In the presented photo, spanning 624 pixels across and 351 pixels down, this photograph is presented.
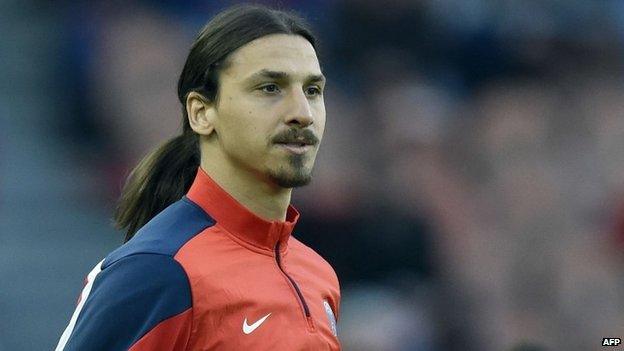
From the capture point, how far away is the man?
7.31 feet

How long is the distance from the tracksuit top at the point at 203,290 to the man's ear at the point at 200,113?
0.10 m

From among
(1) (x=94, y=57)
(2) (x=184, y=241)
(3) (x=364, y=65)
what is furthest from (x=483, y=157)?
(2) (x=184, y=241)

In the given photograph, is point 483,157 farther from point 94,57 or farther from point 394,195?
point 94,57

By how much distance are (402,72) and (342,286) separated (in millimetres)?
1152

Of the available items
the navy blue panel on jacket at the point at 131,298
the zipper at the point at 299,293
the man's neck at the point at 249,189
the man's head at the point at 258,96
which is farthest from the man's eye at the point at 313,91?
the navy blue panel on jacket at the point at 131,298

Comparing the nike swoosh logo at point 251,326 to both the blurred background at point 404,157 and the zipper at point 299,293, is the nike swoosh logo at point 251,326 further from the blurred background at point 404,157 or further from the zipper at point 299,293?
the blurred background at point 404,157

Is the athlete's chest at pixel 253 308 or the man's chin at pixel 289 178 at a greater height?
the man's chin at pixel 289 178

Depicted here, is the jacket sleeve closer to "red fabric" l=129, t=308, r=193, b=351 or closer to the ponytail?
"red fabric" l=129, t=308, r=193, b=351

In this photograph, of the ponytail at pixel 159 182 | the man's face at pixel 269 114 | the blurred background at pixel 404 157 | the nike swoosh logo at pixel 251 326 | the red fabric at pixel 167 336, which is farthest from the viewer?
the blurred background at pixel 404 157

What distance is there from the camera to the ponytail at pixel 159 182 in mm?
2787

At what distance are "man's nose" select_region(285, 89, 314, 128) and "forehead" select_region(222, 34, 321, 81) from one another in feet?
0.19

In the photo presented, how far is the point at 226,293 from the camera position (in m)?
2.31

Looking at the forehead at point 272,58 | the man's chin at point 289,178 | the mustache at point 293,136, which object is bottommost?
the man's chin at point 289,178

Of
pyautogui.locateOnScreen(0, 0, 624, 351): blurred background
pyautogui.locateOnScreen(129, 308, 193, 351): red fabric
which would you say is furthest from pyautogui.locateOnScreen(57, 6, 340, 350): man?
pyautogui.locateOnScreen(0, 0, 624, 351): blurred background
